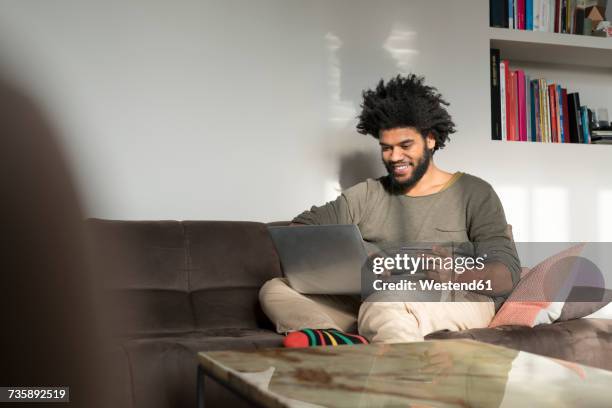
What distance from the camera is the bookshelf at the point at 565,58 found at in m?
3.15

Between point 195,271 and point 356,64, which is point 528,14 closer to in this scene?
point 356,64

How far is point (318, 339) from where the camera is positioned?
5.75 ft

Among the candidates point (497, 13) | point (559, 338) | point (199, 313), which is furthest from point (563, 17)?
point (199, 313)

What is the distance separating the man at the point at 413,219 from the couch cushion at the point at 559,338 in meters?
0.12

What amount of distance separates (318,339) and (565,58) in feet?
7.53

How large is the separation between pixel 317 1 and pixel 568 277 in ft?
4.91

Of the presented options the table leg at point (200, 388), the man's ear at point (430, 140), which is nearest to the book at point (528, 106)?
the man's ear at point (430, 140)

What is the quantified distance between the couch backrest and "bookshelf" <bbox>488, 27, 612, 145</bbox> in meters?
1.50

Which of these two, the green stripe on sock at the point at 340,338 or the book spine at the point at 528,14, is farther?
the book spine at the point at 528,14

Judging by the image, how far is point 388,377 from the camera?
111cm

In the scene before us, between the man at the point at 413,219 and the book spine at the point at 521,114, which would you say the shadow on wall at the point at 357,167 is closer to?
the man at the point at 413,219

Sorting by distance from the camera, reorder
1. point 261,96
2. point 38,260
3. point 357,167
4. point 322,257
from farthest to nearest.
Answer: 1. point 357,167
2. point 261,96
3. point 322,257
4. point 38,260

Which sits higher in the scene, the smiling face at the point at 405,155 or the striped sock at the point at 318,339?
the smiling face at the point at 405,155

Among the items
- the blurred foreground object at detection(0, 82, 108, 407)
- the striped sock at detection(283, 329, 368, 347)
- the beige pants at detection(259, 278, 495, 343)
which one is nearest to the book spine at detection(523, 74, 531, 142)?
the beige pants at detection(259, 278, 495, 343)
